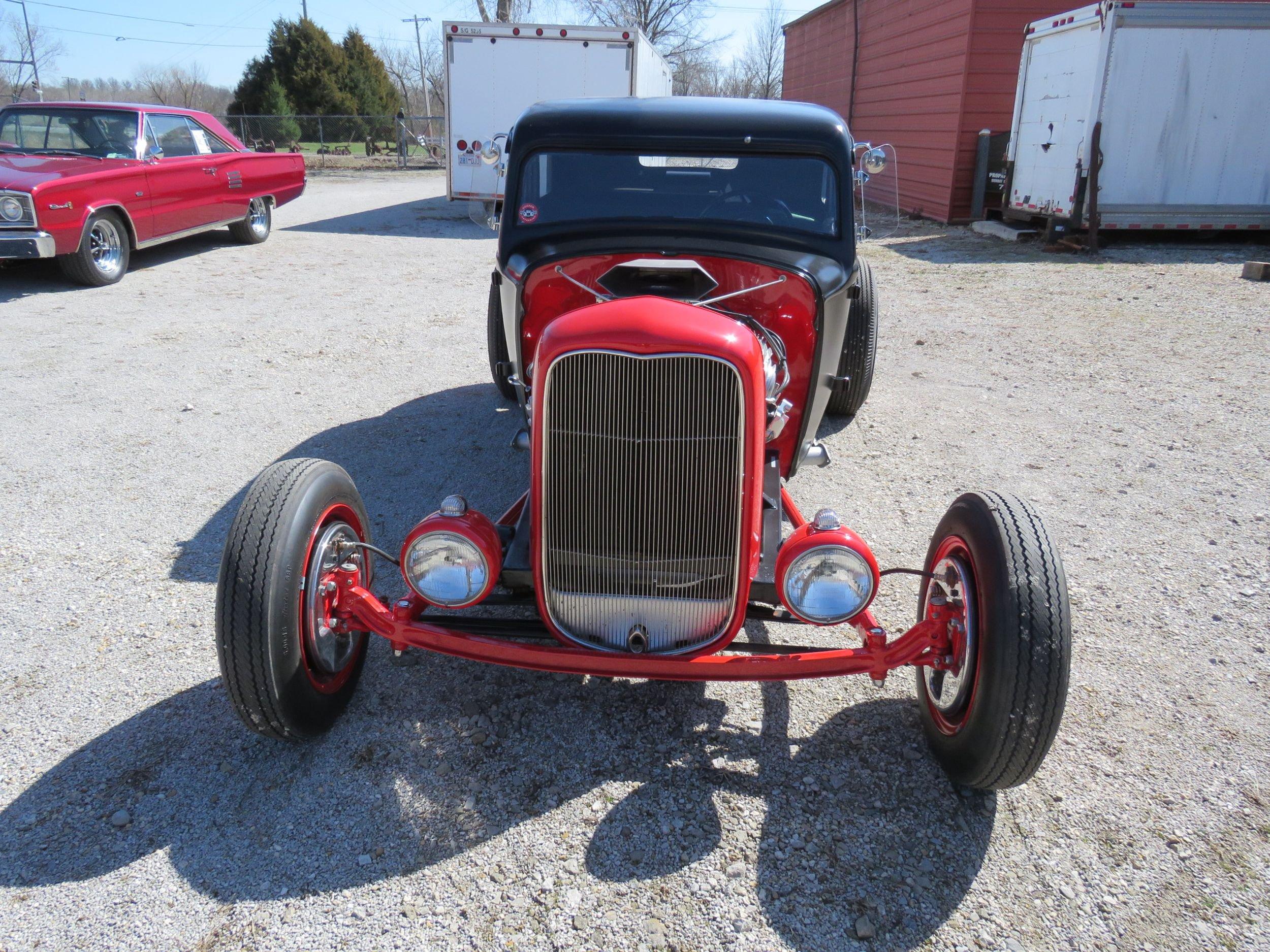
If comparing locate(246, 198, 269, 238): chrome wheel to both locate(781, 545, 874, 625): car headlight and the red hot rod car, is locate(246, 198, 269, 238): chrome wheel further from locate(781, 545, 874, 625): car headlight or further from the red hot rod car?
locate(781, 545, 874, 625): car headlight

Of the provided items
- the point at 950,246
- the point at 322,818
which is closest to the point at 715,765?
the point at 322,818

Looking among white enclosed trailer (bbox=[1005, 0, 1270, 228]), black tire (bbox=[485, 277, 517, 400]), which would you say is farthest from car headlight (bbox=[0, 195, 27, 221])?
white enclosed trailer (bbox=[1005, 0, 1270, 228])

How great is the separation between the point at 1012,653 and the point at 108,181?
10.3 meters

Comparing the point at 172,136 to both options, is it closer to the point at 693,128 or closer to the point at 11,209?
the point at 11,209

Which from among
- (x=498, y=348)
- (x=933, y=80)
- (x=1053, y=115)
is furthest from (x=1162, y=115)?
(x=498, y=348)

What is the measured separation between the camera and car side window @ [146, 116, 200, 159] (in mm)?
10414

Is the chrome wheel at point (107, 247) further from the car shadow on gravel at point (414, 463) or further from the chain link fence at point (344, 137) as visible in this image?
the chain link fence at point (344, 137)

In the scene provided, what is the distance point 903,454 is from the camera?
211 inches

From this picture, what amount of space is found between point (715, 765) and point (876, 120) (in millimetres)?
18823

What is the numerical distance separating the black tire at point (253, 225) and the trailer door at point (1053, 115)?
36.6 ft

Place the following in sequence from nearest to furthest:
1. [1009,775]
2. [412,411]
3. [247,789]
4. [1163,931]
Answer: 1. [1163,931]
2. [1009,775]
3. [247,789]
4. [412,411]

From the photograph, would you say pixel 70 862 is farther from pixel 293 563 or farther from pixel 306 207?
pixel 306 207

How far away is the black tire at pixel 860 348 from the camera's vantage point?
5.51 meters

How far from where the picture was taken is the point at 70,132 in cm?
1014
